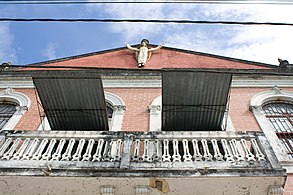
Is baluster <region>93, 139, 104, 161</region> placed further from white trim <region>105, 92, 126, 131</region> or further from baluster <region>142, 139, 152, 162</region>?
white trim <region>105, 92, 126, 131</region>

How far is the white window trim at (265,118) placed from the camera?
24.3 ft

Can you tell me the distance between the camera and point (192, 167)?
561 centimetres

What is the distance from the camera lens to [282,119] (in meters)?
8.88

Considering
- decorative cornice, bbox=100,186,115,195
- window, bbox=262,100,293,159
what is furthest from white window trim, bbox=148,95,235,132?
decorative cornice, bbox=100,186,115,195

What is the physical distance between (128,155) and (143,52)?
6.99 metres

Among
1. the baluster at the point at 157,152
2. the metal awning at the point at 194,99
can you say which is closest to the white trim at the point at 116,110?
the metal awning at the point at 194,99

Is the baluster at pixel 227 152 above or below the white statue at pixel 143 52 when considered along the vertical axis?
below

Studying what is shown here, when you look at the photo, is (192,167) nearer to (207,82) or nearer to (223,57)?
(207,82)

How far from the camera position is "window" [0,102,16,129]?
920 cm

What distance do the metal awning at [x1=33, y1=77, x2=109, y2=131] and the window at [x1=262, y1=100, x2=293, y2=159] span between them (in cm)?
478

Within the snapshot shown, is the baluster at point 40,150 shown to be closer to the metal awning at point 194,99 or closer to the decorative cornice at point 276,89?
the metal awning at point 194,99

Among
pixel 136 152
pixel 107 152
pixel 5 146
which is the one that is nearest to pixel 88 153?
pixel 107 152

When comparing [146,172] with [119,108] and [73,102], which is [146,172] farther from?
[119,108]

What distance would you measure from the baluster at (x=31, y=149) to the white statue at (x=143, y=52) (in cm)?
611
